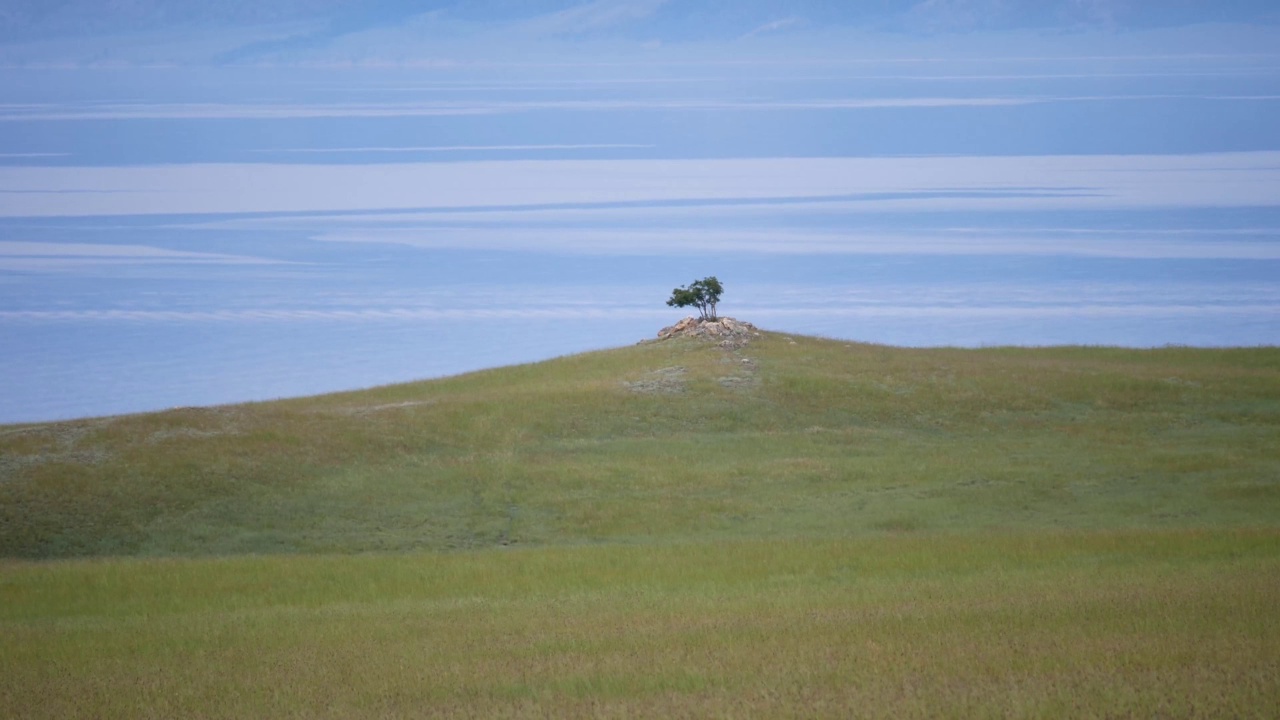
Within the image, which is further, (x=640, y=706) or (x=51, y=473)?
(x=51, y=473)

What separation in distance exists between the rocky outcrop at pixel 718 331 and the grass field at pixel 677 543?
0.83m

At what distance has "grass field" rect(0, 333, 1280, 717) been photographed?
14.2 metres

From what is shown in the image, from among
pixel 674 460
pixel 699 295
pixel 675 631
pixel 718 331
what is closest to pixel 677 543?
pixel 674 460

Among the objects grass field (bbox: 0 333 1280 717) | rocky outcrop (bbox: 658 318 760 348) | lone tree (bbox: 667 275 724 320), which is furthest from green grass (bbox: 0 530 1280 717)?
lone tree (bbox: 667 275 724 320)

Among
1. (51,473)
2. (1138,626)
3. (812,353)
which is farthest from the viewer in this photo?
(812,353)

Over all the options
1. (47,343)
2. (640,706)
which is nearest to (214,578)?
(640,706)

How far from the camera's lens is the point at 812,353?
144 feet

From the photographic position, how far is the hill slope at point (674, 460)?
1064 inches

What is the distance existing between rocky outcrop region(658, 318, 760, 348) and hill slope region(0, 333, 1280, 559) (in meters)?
1.48

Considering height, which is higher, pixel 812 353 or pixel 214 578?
pixel 812 353

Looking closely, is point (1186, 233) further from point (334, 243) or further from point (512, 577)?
point (512, 577)

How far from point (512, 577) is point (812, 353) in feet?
75.2

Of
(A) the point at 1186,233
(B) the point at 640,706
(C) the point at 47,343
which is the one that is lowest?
(B) the point at 640,706

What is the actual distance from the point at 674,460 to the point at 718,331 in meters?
14.0
